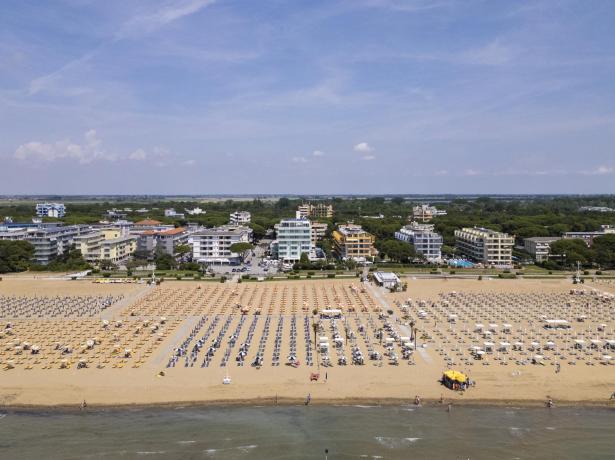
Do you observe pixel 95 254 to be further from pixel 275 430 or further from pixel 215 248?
pixel 275 430

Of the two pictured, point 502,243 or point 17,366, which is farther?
point 502,243

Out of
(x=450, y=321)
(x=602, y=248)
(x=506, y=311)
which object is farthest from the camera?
(x=602, y=248)

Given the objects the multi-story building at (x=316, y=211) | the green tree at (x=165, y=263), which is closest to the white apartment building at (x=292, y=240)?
the green tree at (x=165, y=263)

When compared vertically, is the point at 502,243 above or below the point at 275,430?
above

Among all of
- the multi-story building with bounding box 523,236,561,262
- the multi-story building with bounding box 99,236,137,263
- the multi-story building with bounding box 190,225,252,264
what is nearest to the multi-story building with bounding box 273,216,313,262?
the multi-story building with bounding box 190,225,252,264

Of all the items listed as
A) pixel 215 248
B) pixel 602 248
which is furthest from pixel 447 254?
pixel 215 248

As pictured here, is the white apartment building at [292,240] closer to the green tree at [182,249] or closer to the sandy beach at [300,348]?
the green tree at [182,249]
